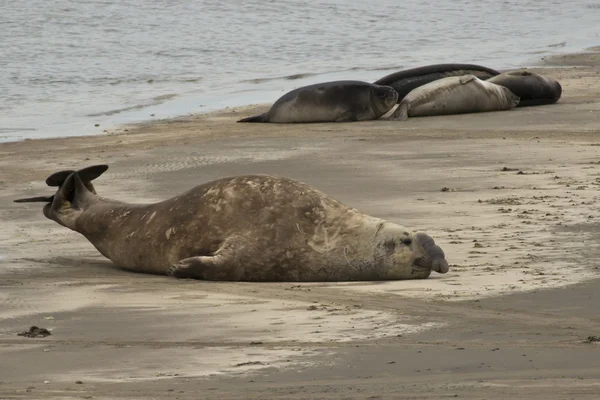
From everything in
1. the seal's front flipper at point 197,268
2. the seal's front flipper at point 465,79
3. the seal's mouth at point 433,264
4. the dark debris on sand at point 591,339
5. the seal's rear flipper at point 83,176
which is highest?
the seal's rear flipper at point 83,176

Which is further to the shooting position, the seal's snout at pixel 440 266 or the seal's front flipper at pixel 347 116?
the seal's front flipper at pixel 347 116

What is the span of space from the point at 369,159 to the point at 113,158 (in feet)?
7.27

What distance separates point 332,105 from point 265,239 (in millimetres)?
7919

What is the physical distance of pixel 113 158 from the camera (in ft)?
38.2

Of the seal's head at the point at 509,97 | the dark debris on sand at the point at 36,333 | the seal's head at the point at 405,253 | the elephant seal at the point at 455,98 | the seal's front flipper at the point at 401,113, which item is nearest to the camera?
the dark debris on sand at the point at 36,333

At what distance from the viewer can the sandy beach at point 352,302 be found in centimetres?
437

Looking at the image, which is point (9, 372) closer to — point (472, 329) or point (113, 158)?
point (472, 329)

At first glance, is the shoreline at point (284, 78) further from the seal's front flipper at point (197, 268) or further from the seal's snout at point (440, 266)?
the seal's snout at point (440, 266)

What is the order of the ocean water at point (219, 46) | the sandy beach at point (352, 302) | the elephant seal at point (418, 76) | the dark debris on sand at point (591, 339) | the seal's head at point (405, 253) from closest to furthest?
the sandy beach at point (352, 302) → the dark debris on sand at point (591, 339) → the seal's head at point (405, 253) → the elephant seal at point (418, 76) → the ocean water at point (219, 46)

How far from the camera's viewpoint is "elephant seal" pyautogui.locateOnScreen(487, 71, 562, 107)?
49.5 ft

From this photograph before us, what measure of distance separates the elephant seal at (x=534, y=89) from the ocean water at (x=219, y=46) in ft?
11.3

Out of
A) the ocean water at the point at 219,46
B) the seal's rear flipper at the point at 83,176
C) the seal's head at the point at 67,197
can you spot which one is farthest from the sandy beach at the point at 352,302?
the ocean water at the point at 219,46

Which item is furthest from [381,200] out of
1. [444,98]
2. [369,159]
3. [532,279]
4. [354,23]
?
[354,23]

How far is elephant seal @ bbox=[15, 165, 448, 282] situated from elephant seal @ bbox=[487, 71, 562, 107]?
859 centimetres
